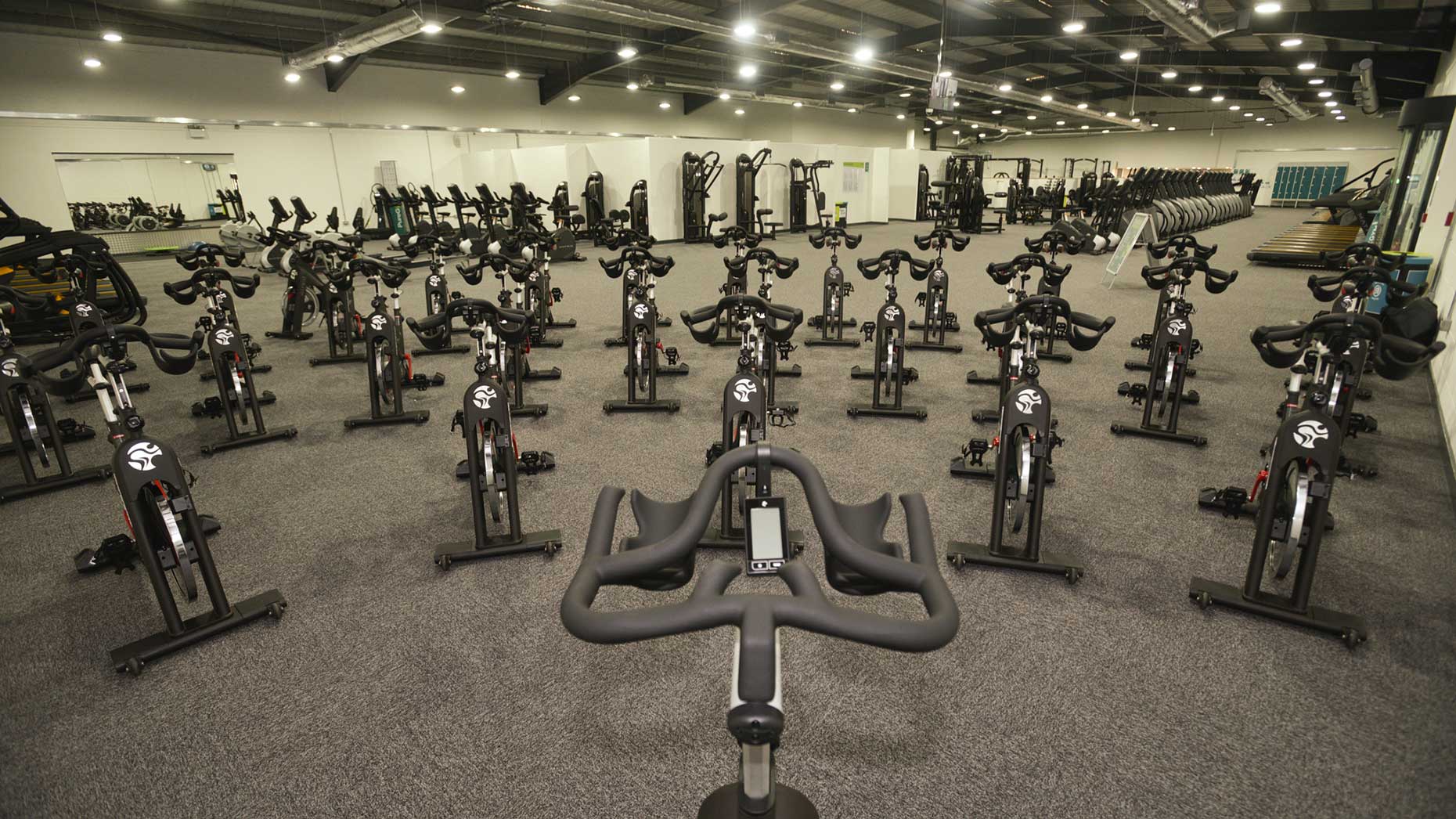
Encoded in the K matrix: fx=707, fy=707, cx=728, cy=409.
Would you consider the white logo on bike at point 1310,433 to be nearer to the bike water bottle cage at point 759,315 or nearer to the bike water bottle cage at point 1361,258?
the bike water bottle cage at point 759,315

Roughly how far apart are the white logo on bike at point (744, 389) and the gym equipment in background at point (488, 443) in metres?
0.94

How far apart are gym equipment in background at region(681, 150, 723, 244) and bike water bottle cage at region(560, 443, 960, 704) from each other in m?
13.2

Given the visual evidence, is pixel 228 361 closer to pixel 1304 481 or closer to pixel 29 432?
pixel 29 432

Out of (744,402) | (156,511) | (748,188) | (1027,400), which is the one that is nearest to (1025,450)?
(1027,400)

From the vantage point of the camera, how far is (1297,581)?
2490mm

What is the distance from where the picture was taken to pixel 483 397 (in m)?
2.89

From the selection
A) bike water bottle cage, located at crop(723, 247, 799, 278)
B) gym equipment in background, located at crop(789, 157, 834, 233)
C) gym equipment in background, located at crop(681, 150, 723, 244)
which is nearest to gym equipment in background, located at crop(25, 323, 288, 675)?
bike water bottle cage, located at crop(723, 247, 799, 278)

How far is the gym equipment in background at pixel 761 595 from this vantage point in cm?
78

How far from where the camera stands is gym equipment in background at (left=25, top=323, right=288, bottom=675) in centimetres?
231

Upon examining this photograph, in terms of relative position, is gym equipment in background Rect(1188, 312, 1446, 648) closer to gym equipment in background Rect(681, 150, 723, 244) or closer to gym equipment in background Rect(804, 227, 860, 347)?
gym equipment in background Rect(804, 227, 860, 347)

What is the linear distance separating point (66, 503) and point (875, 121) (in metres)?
28.5

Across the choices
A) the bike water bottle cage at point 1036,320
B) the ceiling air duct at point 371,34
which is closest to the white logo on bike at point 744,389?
the bike water bottle cage at point 1036,320

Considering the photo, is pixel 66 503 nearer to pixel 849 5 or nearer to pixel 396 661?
pixel 396 661

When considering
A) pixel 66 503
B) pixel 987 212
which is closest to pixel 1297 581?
pixel 66 503
